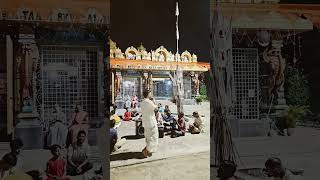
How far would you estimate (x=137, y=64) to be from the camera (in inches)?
141

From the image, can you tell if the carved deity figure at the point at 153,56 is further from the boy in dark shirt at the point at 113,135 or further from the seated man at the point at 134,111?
the boy in dark shirt at the point at 113,135

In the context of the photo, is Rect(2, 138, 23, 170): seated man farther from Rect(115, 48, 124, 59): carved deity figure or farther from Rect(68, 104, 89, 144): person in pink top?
Rect(115, 48, 124, 59): carved deity figure

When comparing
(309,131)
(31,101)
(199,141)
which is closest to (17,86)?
(31,101)

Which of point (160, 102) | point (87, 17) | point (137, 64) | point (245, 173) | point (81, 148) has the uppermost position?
point (87, 17)

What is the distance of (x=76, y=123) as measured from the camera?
131 inches

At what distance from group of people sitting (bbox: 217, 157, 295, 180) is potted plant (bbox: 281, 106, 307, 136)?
0.32 meters

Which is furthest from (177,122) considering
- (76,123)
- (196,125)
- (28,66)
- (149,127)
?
(28,66)

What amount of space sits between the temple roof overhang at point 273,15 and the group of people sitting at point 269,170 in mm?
1285

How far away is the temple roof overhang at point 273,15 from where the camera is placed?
3576 mm

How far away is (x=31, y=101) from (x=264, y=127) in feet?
7.09

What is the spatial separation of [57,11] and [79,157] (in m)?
1.28

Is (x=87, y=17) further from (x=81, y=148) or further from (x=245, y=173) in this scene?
(x=245, y=173)

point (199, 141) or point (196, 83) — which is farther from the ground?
point (196, 83)

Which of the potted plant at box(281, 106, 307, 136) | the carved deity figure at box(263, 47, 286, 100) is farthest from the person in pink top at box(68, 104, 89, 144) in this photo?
the potted plant at box(281, 106, 307, 136)
